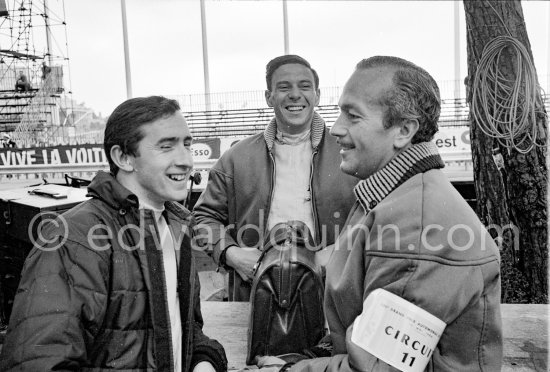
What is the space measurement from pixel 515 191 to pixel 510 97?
2.28 ft

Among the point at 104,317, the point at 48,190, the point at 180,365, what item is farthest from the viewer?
the point at 48,190

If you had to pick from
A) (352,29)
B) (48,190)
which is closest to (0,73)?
(352,29)

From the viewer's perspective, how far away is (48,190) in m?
3.10

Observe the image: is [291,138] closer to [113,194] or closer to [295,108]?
[295,108]

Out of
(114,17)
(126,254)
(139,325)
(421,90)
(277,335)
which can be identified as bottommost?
(277,335)

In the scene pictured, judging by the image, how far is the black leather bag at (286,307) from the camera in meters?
1.92

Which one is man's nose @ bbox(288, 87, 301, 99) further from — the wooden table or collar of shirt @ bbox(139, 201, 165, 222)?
collar of shirt @ bbox(139, 201, 165, 222)

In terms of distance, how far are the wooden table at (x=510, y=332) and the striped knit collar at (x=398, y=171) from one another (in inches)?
48.3

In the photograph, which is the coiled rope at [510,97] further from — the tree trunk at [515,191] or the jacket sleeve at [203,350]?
the jacket sleeve at [203,350]

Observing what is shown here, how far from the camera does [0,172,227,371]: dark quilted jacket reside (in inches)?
50.1

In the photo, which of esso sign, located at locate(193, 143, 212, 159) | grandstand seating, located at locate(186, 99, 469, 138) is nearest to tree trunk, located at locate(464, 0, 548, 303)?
esso sign, located at locate(193, 143, 212, 159)

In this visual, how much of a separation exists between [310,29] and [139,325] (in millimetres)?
12950

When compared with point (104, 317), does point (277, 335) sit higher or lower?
lower

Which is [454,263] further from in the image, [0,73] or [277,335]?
[0,73]
